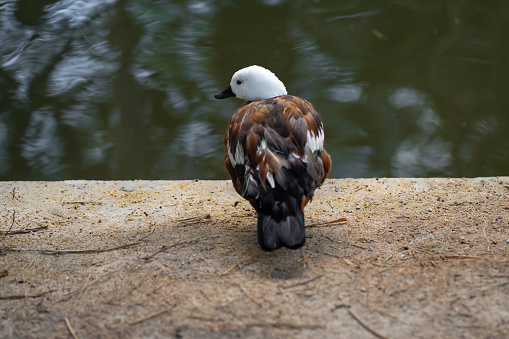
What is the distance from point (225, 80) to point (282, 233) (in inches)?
214

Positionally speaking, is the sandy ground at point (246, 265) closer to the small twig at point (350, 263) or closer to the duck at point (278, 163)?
the small twig at point (350, 263)

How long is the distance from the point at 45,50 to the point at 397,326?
801 centimetres

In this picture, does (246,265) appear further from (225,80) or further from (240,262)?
(225,80)

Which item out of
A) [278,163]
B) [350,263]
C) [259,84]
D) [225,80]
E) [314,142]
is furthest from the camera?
[225,80]

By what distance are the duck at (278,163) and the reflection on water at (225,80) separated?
3.66 m

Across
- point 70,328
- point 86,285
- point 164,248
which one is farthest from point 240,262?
point 70,328

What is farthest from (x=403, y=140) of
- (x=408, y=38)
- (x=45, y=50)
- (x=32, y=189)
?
(x=45, y=50)

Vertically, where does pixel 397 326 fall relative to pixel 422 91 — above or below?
above

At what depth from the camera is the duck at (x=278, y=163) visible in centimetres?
317

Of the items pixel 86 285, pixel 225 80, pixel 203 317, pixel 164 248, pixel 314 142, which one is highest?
pixel 314 142

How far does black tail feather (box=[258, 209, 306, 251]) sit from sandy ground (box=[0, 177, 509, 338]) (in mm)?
181

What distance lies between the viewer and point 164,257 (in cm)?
341

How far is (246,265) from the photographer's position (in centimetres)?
328

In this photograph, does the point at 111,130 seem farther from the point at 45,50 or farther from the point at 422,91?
the point at 422,91
